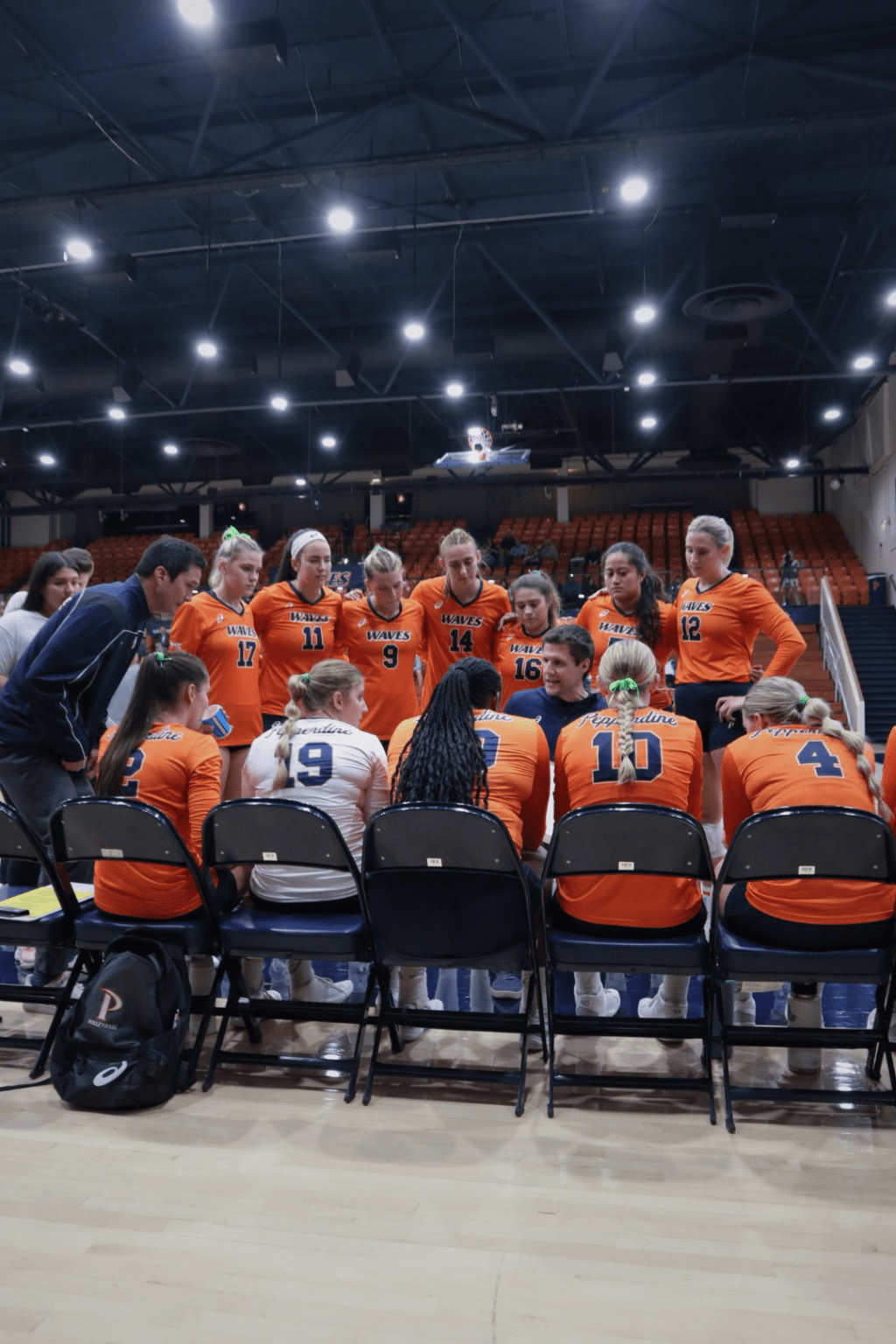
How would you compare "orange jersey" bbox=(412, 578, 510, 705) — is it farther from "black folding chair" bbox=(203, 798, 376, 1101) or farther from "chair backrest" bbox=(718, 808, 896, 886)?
"chair backrest" bbox=(718, 808, 896, 886)

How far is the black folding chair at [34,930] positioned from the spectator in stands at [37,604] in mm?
1623

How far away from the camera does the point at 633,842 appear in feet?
8.04

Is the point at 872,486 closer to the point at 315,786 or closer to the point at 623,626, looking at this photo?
the point at 623,626

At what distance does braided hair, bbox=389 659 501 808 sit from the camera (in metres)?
2.83

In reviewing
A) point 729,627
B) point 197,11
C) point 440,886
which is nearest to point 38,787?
point 440,886

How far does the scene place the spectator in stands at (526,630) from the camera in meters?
4.51

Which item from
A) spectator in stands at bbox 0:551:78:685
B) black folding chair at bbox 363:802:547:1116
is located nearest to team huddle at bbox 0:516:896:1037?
black folding chair at bbox 363:802:547:1116

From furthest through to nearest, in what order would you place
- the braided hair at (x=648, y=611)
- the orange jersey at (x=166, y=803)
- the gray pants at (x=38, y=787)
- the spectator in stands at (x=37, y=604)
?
the braided hair at (x=648, y=611) → the spectator in stands at (x=37, y=604) → the gray pants at (x=38, y=787) → the orange jersey at (x=166, y=803)

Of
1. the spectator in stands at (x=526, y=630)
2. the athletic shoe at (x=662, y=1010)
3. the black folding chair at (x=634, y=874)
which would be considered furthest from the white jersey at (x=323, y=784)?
the spectator in stands at (x=526, y=630)

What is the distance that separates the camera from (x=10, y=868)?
3672mm

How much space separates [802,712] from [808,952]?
2.40ft

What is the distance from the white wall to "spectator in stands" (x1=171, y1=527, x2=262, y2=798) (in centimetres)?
1313

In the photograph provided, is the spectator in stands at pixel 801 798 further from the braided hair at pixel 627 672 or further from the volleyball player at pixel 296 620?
the volleyball player at pixel 296 620

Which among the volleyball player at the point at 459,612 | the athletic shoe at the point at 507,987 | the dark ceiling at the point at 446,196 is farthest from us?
the dark ceiling at the point at 446,196
